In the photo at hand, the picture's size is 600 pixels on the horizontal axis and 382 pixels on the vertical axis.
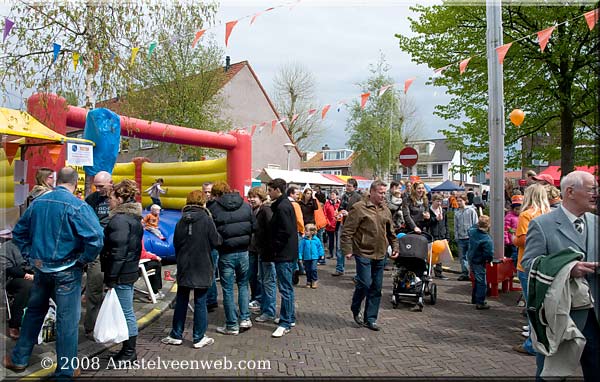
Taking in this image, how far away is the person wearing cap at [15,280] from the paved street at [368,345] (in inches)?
46.5

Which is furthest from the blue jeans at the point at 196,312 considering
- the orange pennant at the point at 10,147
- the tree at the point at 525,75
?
the tree at the point at 525,75

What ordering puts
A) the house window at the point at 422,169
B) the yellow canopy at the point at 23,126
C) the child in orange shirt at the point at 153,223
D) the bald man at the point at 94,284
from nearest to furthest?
the bald man at the point at 94,284 < the yellow canopy at the point at 23,126 < the child in orange shirt at the point at 153,223 < the house window at the point at 422,169

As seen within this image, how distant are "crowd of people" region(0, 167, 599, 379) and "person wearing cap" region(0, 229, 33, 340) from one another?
0.01m

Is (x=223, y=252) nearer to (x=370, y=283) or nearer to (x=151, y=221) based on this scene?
(x=370, y=283)

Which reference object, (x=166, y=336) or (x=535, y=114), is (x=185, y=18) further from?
(x=535, y=114)

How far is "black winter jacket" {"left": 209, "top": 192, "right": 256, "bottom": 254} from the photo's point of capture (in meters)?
5.56

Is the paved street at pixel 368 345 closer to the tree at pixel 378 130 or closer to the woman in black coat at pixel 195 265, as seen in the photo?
the woman in black coat at pixel 195 265

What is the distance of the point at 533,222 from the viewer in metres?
3.27

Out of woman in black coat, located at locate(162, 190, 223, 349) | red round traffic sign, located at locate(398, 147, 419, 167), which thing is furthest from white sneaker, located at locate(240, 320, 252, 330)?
red round traffic sign, located at locate(398, 147, 419, 167)

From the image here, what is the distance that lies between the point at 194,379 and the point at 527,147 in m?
15.2

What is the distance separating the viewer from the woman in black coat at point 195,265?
5.04m

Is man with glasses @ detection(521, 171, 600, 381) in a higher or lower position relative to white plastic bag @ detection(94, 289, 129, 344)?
higher

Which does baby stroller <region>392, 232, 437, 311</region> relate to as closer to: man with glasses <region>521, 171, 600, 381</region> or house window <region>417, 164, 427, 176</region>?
man with glasses <region>521, 171, 600, 381</region>

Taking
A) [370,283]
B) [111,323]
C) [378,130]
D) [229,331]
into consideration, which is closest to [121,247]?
[111,323]
